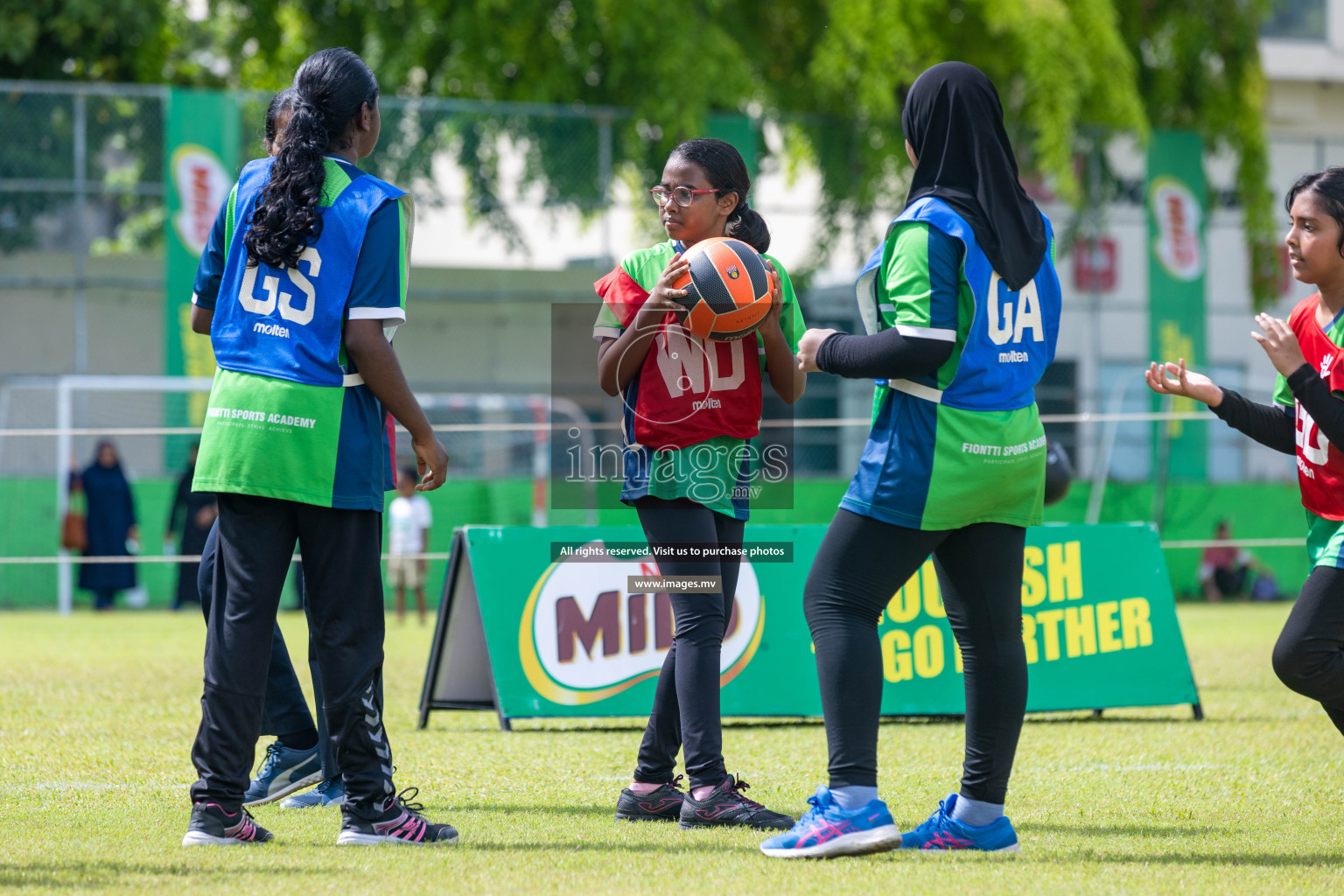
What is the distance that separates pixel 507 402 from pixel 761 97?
216 inches

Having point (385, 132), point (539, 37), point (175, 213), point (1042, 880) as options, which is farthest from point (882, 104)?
point (1042, 880)

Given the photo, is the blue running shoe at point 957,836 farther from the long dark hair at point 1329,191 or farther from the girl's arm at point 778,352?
the long dark hair at point 1329,191

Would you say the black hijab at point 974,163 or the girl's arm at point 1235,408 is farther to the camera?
the girl's arm at point 1235,408

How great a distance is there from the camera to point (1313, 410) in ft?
13.0

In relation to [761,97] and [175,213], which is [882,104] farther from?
[175,213]

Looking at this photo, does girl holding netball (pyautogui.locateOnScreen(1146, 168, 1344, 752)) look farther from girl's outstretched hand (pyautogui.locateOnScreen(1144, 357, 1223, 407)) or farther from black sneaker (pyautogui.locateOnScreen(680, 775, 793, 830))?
black sneaker (pyautogui.locateOnScreen(680, 775, 793, 830))

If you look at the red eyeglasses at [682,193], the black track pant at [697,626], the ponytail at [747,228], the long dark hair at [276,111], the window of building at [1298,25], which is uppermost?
the window of building at [1298,25]

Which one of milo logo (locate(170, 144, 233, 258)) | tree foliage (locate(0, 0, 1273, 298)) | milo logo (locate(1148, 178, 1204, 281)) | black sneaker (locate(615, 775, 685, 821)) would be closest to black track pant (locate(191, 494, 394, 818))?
black sneaker (locate(615, 775, 685, 821))

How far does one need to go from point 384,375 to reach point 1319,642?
264 cm

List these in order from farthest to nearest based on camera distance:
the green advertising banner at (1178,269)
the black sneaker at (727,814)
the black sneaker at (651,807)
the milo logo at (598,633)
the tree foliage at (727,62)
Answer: the green advertising banner at (1178,269) < the tree foliage at (727,62) < the milo logo at (598,633) < the black sneaker at (651,807) < the black sneaker at (727,814)

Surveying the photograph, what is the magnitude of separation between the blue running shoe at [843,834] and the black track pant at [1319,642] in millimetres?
1187

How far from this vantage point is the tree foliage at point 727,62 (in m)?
18.1

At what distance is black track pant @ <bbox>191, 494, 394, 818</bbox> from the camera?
394 cm

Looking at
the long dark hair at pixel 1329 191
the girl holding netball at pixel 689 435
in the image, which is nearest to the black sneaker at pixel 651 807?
the girl holding netball at pixel 689 435
